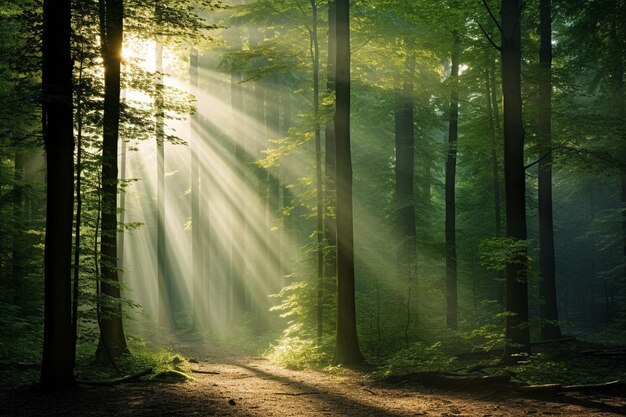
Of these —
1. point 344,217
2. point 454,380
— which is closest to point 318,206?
point 344,217

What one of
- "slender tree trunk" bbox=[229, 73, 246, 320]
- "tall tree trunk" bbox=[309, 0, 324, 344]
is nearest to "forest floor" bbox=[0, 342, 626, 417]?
"tall tree trunk" bbox=[309, 0, 324, 344]

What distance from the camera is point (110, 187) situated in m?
11.3

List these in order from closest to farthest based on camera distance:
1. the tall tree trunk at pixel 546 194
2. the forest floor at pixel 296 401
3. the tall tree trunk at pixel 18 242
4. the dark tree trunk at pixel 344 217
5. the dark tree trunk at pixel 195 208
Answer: the forest floor at pixel 296 401 → the dark tree trunk at pixel 344 217 → the tall tree trunk at pixel 18 242 → the tall tree trunk at pixel 546 194 → the dark tree trunk at pixel 195 208

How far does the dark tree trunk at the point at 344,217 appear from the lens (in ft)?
40.8

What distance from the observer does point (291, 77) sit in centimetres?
2595

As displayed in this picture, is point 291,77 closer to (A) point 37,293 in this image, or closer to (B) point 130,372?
(A) point 37,293

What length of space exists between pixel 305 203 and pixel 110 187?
5819 mm

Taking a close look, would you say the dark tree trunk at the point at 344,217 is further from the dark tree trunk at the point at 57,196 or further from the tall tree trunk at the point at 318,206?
the dark tree trunk at the point at 57,196

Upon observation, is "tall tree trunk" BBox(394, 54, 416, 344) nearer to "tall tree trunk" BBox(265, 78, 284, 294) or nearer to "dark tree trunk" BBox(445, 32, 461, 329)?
"dark tree trunk" BBox(445, 32, 461, 329)

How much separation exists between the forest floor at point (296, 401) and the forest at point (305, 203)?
7 cm

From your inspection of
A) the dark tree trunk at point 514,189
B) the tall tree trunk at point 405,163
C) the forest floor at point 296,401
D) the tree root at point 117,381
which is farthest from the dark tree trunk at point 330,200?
the tree root at point 117,381

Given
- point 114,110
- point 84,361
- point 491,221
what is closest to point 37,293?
point 84,361

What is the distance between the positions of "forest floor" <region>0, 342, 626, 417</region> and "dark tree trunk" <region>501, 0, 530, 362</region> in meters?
2.39

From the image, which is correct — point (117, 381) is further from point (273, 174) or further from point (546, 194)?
point (273, 174)
